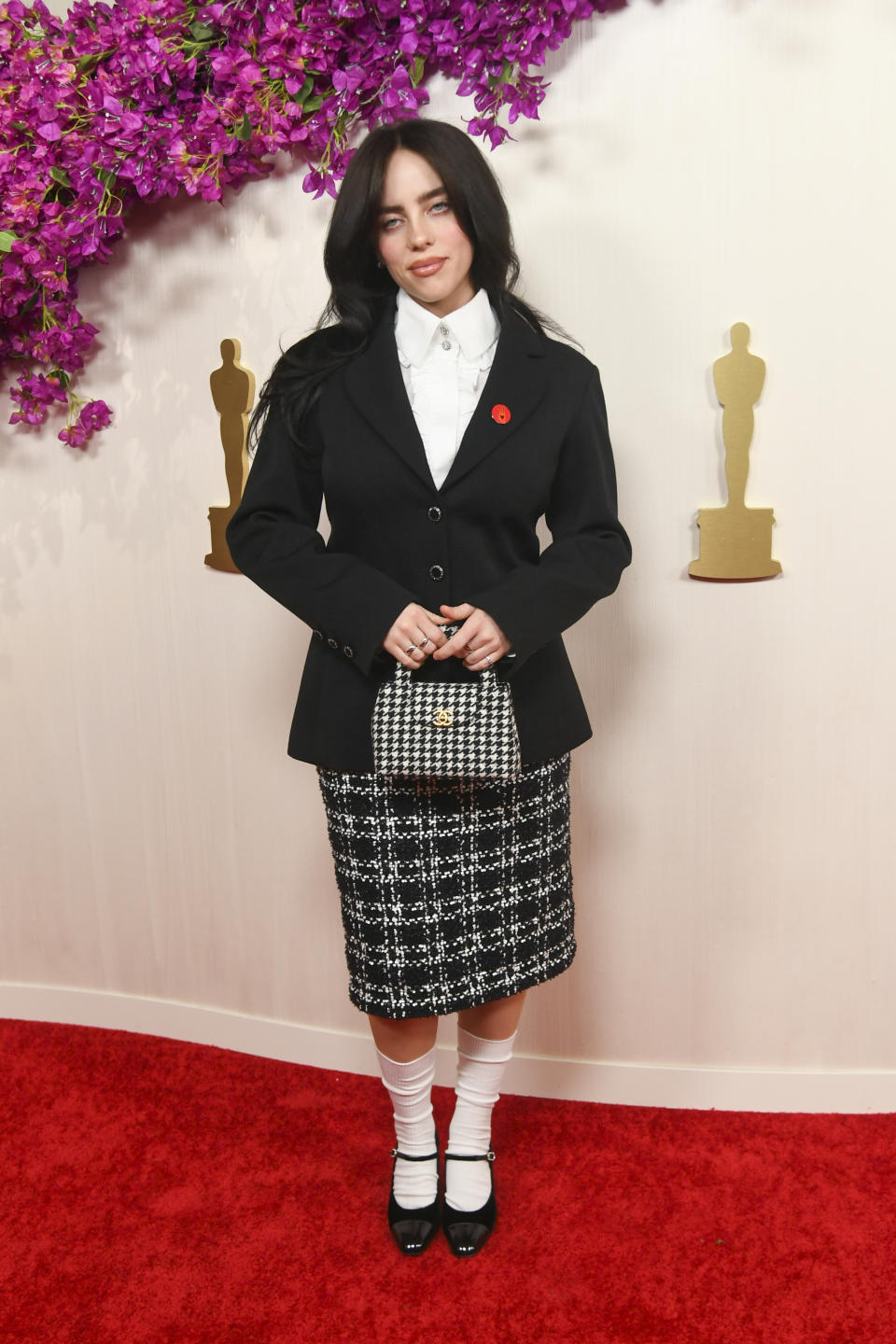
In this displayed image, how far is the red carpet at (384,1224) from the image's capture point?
1.70 m

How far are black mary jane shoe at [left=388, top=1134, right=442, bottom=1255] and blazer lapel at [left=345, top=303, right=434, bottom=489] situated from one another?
110 cm

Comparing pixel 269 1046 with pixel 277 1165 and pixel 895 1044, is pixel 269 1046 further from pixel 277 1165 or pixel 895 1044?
pixel 895 1044

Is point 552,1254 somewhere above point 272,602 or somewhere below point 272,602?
below

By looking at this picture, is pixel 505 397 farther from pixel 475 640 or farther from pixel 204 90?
pixel 204 90

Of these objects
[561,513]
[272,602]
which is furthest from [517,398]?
[272,602]

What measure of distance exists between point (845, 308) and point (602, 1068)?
1441 mm

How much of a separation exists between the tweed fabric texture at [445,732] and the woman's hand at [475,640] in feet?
0.12

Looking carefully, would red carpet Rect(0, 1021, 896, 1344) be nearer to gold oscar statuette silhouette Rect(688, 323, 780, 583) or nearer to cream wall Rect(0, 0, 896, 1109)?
cream wall Rect(0, 0, 896, 1109)

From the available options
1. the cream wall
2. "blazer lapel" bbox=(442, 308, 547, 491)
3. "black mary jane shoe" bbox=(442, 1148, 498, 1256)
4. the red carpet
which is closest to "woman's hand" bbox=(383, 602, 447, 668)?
"blazer lapel" bbox=(442, 308, 547, 491)

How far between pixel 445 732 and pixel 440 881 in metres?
0.28

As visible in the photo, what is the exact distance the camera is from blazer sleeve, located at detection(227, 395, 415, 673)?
1.63 meters

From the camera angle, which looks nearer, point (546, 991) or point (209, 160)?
point (209, 160)

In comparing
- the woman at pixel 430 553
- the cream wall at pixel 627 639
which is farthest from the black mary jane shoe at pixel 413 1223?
the cream wall at pixel 627 639

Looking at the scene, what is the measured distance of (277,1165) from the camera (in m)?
2.08
